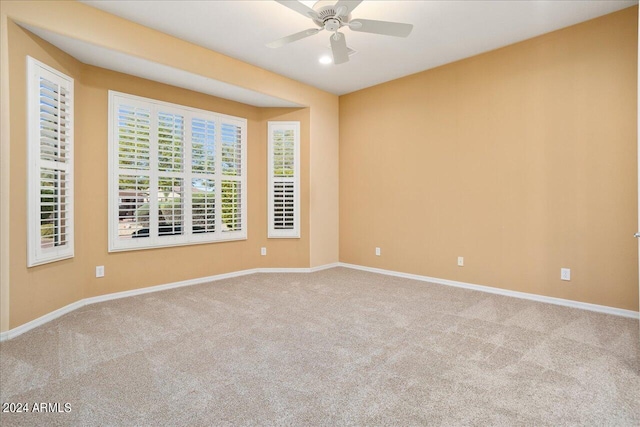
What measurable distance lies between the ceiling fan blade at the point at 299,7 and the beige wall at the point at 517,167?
8.40 ft

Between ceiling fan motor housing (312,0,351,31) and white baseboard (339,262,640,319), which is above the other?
ceiling fan motor housing (312,0,351,31)

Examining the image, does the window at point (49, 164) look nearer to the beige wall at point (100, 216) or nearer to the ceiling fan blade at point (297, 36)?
the beige wall at point (100, 216)

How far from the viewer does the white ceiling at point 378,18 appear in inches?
121

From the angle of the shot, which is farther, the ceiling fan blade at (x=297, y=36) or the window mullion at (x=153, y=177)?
the window mullion at (x=153, y=177)

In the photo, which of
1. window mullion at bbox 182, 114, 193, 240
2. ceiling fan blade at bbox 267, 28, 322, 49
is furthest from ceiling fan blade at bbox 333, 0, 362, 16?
window mullion at bbox 182, 114, 193, 240

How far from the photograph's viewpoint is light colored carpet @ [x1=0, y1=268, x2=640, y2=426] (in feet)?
5.75

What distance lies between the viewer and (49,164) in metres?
3.12

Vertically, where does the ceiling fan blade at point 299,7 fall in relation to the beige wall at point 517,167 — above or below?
above

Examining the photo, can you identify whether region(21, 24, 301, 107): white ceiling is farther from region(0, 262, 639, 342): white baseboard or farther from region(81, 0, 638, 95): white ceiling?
region(0, 262, 639, 342): white baseboard

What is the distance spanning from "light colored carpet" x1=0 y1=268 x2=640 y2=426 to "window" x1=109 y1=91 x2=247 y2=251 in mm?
1012

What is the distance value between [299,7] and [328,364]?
2628 millimetres

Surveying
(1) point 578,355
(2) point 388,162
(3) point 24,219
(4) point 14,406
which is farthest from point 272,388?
(2) point 388,162

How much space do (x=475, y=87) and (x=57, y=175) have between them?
4.84m

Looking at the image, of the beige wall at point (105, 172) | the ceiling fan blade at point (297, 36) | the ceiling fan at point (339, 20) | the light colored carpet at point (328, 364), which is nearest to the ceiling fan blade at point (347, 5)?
the ceiling fan at point (339, 20)
